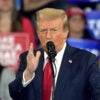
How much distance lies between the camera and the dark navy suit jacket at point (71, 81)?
9.63 feet

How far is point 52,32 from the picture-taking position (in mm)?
2988

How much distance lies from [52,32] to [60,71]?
0.25m

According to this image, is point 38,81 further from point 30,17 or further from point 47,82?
point 30,17

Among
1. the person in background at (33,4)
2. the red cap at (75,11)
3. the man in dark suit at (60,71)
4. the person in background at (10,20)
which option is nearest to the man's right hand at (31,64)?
the man in dark suit at (60,71)

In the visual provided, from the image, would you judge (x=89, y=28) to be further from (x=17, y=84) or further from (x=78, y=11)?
(x=17, y=84)

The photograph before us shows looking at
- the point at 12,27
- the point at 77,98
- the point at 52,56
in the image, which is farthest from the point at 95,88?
the point at 12,27

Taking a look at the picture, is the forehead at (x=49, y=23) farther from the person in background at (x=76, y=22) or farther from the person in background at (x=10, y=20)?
the person in background at (x=76, y=22)

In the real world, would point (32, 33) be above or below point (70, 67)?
below

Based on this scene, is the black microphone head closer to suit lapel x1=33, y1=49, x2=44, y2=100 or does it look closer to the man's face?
the man's face

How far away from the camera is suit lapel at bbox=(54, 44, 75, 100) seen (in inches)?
116

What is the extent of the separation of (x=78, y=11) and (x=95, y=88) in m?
2.64

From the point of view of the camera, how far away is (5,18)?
17.3 ft

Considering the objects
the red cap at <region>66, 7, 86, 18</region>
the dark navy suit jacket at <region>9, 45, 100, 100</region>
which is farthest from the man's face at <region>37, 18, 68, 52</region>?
the red cap at <region>66, 7, 86, 18</region>

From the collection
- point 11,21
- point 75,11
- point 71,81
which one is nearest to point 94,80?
point 71,81
